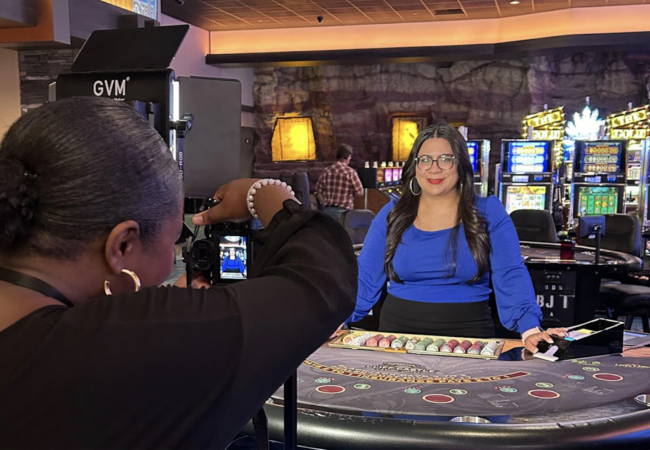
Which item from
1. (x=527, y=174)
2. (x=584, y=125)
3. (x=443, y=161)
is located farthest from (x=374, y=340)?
(x=584, y=125)

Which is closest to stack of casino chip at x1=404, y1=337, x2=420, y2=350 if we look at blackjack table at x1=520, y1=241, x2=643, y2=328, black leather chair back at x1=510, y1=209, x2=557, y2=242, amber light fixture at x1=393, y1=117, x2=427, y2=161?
blackjack table at x1=520, y1=241, x2=643, y2=328

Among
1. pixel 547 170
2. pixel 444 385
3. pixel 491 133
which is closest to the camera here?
pixel 444 385

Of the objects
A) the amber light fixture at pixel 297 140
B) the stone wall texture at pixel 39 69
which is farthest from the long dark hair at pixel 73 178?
the amber light fixture at pixel 297 140

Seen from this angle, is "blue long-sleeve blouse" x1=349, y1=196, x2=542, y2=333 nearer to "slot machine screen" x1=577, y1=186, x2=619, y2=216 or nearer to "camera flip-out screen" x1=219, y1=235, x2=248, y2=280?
"camera flip-out screen" x1=219, y1=235, x2=248, y2=280

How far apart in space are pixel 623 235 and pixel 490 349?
3.69m

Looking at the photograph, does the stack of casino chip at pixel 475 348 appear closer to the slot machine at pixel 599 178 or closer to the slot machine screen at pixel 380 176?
the slot machine at pixel 599 178

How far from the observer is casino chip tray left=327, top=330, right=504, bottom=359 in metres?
1.87

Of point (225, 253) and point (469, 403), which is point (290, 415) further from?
point (469, 403)

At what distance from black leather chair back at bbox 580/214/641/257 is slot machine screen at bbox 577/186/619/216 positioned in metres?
2.32

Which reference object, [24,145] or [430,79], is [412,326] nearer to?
[24,145]

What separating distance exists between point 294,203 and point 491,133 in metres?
11.1

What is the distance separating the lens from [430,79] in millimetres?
11781

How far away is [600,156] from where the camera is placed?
24.6 feet

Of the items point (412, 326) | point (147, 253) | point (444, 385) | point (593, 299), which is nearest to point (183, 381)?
point (147, 253)
